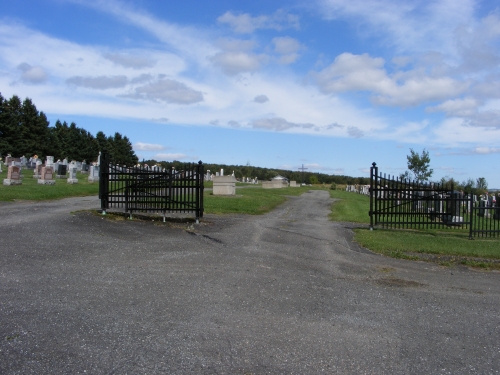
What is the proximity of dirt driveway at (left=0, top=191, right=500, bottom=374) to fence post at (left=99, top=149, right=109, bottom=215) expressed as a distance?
379cm

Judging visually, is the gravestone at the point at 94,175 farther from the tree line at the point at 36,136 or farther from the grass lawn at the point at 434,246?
the grass lawn at the point at 434,246

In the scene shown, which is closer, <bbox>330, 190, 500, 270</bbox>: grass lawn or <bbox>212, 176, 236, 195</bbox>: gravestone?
<bbox>330, 190, 500, 270</bbox>: grass lawn

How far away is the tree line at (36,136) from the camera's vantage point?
54.2 metres

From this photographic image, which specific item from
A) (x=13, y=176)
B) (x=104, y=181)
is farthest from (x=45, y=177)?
(x=104, y=181)

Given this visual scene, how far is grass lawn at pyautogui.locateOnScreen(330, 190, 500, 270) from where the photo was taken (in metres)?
10.8

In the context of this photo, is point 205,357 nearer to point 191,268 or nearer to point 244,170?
point 191,268

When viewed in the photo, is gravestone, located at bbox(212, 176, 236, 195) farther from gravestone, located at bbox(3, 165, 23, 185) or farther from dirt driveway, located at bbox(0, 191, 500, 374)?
dirt driveway, located at bbox(0, 191, 500, 374)

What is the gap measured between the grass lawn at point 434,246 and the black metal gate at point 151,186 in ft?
18.2

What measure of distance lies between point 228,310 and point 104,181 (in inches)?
398

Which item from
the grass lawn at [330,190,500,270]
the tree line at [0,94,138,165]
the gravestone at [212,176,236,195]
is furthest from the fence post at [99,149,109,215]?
the tree line at [0,94,138,165]

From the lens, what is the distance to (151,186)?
14.5m

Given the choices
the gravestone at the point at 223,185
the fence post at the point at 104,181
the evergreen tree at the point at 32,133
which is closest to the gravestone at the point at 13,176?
the fence post at the point at 104,181

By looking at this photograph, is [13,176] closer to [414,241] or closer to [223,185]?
[223,185]

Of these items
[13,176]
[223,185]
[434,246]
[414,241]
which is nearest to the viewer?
[434,246]
